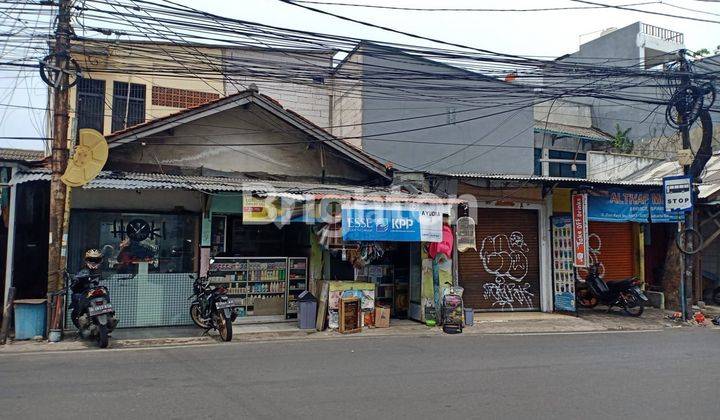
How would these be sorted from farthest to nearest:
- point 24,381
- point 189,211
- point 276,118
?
point 276,118 < point 189,211 < point 24,381

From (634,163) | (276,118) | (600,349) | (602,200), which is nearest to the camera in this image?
(600,349)

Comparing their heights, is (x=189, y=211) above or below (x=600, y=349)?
above

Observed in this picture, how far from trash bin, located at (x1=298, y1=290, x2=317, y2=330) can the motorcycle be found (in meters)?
3.67

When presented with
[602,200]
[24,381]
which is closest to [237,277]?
[24,381]

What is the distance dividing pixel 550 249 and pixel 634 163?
7022 mm

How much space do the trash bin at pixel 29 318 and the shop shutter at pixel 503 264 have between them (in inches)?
364

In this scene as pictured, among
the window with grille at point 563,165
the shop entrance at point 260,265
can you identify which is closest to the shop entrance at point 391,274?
the shop entrance at point 260,265

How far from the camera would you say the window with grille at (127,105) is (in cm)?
1714

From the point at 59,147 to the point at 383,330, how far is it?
281 inches

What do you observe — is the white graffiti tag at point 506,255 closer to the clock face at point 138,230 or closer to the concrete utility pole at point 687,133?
the concrete utility pole at point 687,133

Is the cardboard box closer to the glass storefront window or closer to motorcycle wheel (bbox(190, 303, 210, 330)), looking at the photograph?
motorcycle wheel (bbox(190, 303, 210, 330))

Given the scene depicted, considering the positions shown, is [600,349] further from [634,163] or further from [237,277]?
[634,163]

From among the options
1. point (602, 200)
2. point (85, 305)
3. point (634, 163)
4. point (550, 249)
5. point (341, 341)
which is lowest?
point (341, 341)

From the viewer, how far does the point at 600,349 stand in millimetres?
9484
